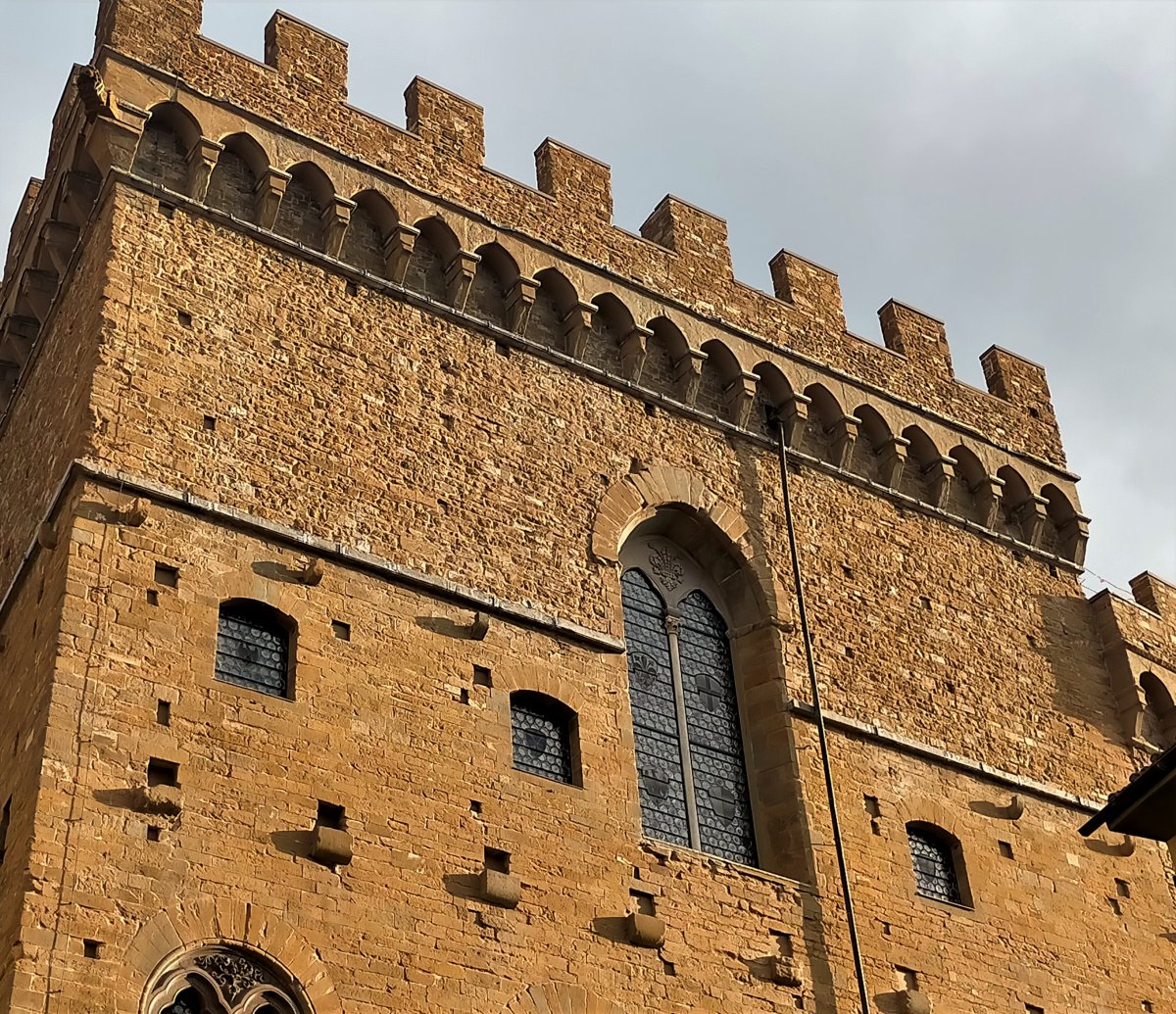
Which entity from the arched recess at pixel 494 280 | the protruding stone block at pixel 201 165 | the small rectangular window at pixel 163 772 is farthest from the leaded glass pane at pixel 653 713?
the protruding stone block at pixel 201 165

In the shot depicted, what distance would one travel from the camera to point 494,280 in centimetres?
1642

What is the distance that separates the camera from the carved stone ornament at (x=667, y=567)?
1612cm

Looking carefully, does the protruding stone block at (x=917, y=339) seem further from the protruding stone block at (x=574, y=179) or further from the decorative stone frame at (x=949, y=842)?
the decorative stone frame at (x=949, y=842)

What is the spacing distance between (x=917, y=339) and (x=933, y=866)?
19.8ft

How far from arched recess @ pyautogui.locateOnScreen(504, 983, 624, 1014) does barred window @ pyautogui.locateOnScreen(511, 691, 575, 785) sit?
5.50 feet

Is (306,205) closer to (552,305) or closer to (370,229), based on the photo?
(370,229)

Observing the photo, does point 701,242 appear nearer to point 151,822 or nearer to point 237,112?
point 237,112

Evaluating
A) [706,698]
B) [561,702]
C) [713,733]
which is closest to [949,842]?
[713,733]

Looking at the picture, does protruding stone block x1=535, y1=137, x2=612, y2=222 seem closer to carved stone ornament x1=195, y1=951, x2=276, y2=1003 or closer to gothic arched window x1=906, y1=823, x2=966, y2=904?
gothic arched window x1=906, y1=823, x2=966, y2=904

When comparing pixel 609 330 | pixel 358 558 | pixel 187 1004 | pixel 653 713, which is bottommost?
pixel 187 1004

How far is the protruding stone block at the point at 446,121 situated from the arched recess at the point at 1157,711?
313 inches

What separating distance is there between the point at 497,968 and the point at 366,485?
3.76m

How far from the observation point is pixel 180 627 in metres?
12.5

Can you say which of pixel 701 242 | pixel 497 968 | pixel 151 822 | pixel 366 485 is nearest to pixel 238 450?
pixel 366 485
